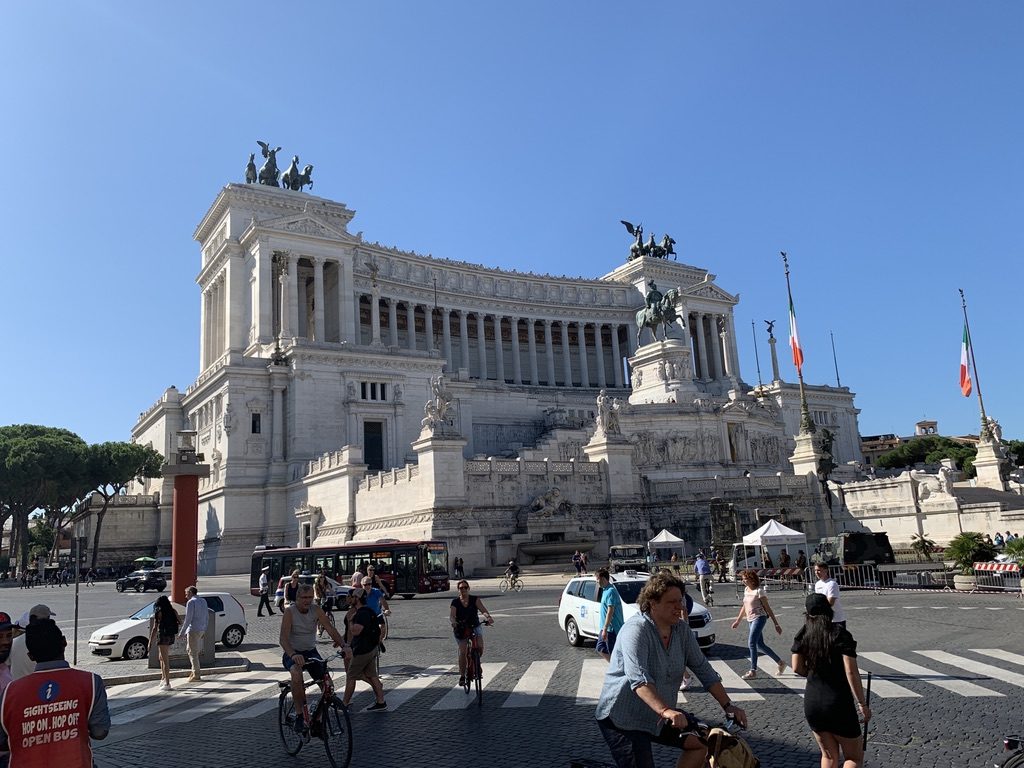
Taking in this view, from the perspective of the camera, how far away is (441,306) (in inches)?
3561

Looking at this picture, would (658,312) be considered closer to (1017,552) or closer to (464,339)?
(464,339)

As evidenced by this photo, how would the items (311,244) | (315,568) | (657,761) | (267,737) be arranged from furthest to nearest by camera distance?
(311,244), (315,568), (267,737), (657,761)

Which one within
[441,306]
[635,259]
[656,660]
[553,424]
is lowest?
[656,660]

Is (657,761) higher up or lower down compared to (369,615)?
lower down

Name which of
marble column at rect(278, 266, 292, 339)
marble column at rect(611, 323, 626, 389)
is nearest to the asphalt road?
marble column at rect(278, 266, 292, 339)

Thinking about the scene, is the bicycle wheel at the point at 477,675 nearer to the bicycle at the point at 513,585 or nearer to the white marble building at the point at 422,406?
the bicycle at the point at 513,585

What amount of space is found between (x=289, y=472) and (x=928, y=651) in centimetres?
4964

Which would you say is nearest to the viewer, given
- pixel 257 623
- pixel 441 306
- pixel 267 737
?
pixel 267 737

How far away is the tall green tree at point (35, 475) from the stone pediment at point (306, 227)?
23.6 m

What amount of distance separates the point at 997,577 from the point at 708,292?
259 feet

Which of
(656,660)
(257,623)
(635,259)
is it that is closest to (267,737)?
(656,660)

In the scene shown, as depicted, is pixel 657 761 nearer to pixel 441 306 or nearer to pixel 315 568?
pixel 315 568

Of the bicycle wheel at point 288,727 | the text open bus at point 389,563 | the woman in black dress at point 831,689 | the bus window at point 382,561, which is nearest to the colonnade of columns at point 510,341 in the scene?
the text open bus at point 389,563

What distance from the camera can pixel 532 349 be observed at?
99312mm
